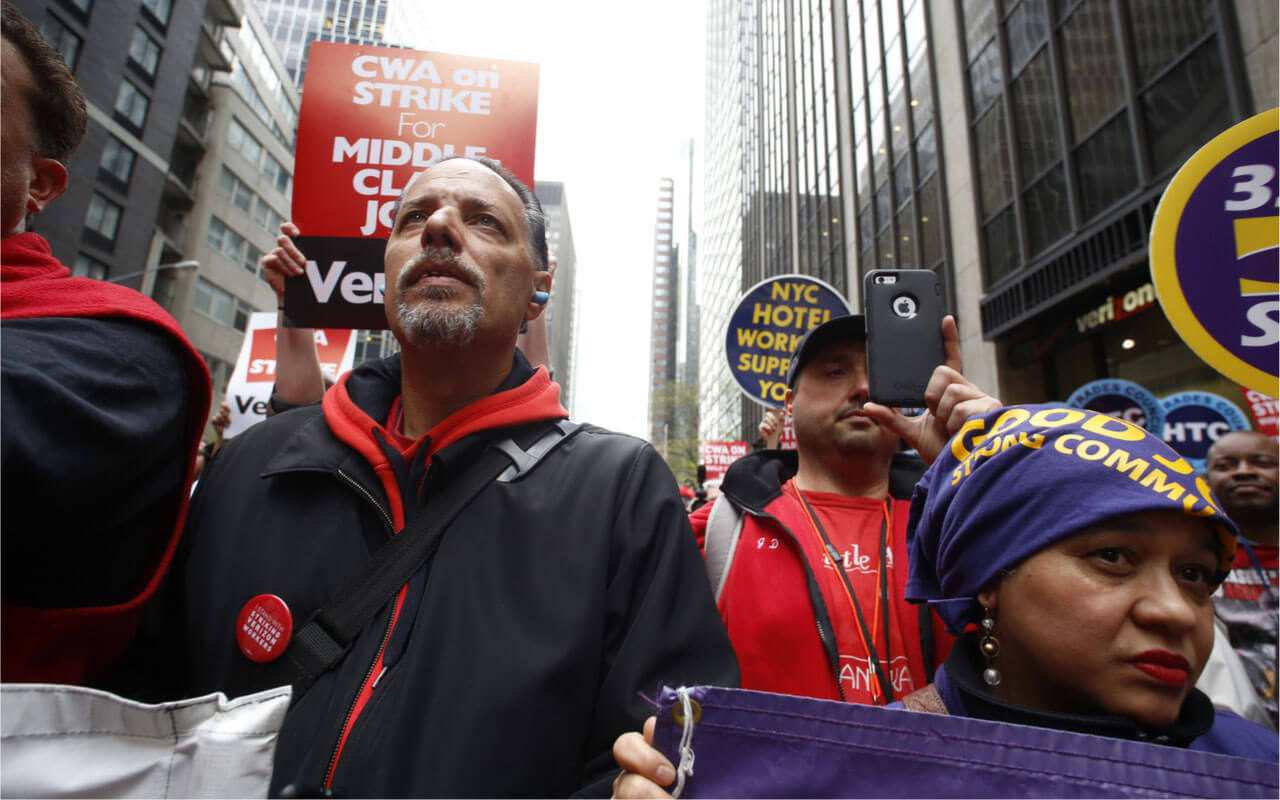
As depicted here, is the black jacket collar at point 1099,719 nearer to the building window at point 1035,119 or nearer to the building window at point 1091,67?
the building window at point 1091,67

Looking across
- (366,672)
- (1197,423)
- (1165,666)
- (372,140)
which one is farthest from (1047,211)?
(366,672)

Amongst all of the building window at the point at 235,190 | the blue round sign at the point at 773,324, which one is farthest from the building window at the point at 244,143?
the blue round sign at the point at 773,324

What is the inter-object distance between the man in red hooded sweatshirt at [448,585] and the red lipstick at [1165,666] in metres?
0.80

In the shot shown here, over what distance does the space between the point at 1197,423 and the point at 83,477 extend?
Answer: 6.06m

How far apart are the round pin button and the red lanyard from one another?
1740 mm

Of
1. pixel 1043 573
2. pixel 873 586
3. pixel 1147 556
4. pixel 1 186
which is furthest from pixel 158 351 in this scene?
pixel 873 586

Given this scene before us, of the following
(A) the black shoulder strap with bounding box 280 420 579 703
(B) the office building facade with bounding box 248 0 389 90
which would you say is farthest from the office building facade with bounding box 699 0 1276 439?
(B) the office building facade with bounding box 248 0 389 90

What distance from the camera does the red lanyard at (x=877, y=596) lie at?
219 centimetres

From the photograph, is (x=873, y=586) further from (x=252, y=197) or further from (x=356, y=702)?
(x=252, y=197)

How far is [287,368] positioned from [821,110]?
2793cm

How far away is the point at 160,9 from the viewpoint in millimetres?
29203

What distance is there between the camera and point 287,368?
2.58 meters

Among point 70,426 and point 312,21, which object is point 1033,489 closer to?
point 70,426

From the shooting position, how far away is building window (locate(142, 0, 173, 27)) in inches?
1113
